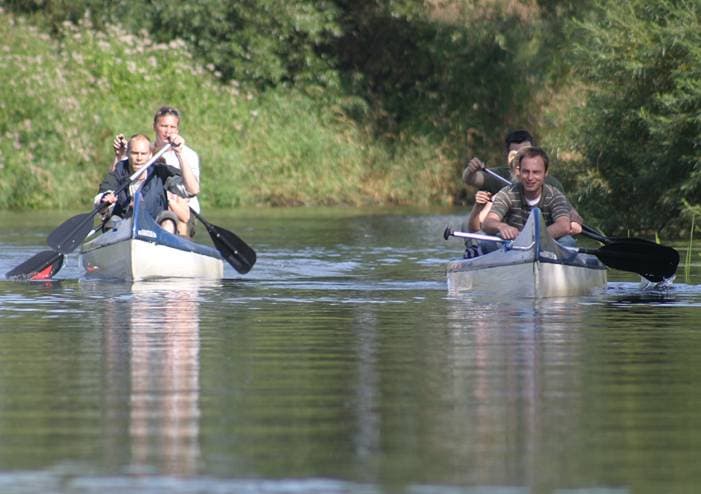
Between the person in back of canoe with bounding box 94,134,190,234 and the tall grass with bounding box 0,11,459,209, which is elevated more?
the tall grass with bounding box 0,11,459,209

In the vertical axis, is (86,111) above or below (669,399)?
above

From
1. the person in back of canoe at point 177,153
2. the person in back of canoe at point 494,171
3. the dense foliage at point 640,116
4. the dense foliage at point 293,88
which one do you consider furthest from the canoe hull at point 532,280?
the dense foliage at point 293,88

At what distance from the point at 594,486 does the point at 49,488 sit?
1795 mm

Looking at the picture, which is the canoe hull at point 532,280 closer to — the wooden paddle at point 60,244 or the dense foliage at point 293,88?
the wooden paddle at point 60,244

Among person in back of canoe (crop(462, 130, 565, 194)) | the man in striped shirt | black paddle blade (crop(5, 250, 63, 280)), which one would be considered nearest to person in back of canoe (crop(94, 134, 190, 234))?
black paddle blade (crop(5, 250, 63, 280))

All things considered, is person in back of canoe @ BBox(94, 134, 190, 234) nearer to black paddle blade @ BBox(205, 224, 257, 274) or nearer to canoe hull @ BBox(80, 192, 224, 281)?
canoe hull @ BBox(80, 192, 224, 281)

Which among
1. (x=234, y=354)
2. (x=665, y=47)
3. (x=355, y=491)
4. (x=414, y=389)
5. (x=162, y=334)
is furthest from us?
(x=665, y=47)

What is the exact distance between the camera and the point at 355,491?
6.43 m

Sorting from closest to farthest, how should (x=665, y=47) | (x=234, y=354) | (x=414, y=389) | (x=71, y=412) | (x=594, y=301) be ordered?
(x=71, y=412)
(x=414, y=389)
(x=234, y=354)
(x=594, y=301)
(x=665, y=47)

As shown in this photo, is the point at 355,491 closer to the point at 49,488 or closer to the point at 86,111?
the point at 49,488

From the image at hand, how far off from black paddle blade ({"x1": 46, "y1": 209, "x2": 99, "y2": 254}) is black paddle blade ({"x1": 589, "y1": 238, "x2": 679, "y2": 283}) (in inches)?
188

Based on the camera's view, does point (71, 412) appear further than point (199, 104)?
No

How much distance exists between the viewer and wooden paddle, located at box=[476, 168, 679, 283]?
1628cm

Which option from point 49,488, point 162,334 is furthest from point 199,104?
point 49,488
